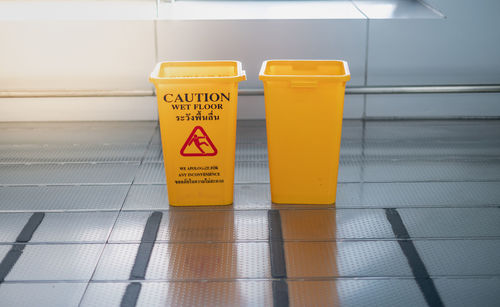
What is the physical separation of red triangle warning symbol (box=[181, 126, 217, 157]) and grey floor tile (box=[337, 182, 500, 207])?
2.18 feet

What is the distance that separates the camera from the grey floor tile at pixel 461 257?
2164 millimetres

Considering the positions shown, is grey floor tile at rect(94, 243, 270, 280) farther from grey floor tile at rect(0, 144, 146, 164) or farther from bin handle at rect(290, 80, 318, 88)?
grey floor tile at rect(0, 144, 146, 164)

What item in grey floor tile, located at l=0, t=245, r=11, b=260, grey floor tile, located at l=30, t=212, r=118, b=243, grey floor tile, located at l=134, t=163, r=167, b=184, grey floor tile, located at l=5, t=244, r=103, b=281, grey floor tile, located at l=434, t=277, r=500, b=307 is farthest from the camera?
grey floor tile, located at l=134, t=163, r=167, b=184

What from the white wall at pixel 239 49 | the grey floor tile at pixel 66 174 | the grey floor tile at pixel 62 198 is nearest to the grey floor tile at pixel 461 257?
the grey floor tile at pixel 62 198

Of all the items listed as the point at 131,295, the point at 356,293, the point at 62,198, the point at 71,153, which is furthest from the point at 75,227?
the point at 356,293

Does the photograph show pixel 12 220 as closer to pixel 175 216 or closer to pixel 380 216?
pixel 175 216

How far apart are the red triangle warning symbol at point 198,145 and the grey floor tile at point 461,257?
0.99 meters

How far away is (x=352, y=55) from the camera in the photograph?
13.0 ft

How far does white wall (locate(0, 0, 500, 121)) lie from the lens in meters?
3.89

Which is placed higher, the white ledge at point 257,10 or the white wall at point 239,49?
the white ledge at point 257,10

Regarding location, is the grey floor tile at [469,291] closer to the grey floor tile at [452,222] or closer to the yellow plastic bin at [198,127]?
the grey floor tile at [452,222]

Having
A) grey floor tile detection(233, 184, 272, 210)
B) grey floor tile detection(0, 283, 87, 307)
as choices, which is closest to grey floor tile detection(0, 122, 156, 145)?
grey floor tile detection(233, 184, 272, 210)

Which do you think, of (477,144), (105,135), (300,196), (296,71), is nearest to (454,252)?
(300,196)

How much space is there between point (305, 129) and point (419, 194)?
706mm
